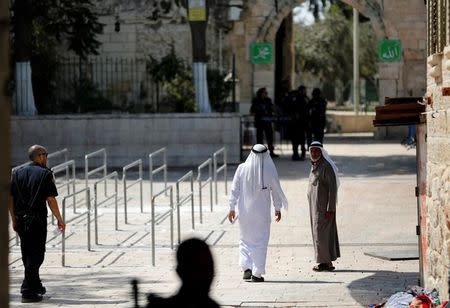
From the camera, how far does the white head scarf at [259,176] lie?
12.2 metres

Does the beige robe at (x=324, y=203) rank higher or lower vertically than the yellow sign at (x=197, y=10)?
lower

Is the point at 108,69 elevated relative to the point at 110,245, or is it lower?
elevated

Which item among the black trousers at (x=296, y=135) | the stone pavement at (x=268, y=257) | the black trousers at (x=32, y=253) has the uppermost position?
the black trousers at (x=296, y=135)

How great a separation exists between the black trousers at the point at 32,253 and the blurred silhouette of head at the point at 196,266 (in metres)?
5.97

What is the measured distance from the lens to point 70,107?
93.7 ft

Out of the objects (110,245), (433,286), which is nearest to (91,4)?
(110,245)

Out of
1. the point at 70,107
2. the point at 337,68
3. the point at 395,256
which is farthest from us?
the point at 337,68

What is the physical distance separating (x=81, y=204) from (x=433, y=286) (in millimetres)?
10447

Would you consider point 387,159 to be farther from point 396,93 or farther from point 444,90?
point 444,90

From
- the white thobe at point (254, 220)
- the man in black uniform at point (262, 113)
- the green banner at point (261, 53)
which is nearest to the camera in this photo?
the white thobe at point (254, 220)

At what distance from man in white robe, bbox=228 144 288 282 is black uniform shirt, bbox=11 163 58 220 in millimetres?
2167


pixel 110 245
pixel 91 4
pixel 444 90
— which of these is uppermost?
pixel 91 4

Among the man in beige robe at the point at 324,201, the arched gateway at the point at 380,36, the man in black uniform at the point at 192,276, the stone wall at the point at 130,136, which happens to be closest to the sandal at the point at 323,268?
the man in beige robe at the point at 324,201

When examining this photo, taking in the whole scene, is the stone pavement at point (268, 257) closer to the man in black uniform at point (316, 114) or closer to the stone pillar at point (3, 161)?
the man in black uniform at point (316, 114)
